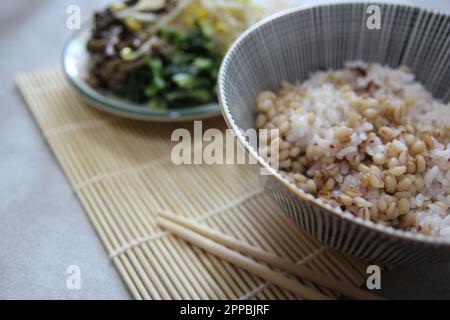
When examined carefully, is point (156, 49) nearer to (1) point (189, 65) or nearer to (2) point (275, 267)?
(1) point (189, 65)

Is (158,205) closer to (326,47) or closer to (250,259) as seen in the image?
(250,259)

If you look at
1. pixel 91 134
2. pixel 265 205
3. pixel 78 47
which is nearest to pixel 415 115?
pixel 265 205

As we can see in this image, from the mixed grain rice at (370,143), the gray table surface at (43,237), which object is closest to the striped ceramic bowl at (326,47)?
the mixed grain rice at (370,143)

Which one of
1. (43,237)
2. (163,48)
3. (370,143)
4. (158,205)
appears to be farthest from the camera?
(163,48)

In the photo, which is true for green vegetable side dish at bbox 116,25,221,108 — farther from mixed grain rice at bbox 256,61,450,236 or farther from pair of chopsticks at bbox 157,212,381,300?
pair of chopsticks at bbox 157,212,381,300

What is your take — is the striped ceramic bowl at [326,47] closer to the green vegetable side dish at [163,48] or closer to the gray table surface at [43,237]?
the green vegetable side dish at [163,48]

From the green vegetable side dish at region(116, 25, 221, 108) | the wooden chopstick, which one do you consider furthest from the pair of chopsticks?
the green vegetable side dish at region(116, 25, 221, 108)

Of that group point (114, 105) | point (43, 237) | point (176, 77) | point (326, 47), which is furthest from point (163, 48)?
point (43, 237)
